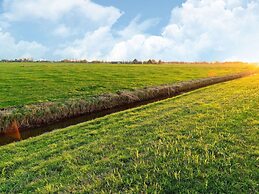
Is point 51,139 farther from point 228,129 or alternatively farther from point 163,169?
point 228,129

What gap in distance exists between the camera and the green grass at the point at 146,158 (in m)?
7.81

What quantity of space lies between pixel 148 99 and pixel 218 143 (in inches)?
767

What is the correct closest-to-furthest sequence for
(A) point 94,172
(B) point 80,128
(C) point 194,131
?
(A) point 94,172 → (C) point 194,131 → (B) point 80,128

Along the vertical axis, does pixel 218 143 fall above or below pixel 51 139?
above

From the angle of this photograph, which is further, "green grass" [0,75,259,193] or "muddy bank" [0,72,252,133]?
"muddy bank" [0,72,252,133]

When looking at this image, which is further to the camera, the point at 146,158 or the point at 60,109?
the point at 60,109

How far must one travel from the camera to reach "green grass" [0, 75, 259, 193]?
7.81 meters

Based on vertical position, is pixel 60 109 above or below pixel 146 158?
below

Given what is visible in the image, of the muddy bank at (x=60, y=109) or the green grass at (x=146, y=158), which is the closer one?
the green grass at (x=146, y=158)

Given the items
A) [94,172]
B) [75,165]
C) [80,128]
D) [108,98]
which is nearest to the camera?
[94,172]

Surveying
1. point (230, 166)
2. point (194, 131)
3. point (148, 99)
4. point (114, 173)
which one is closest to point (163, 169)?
point (114, 173)

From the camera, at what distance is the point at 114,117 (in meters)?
18.1

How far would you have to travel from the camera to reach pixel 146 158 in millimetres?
9484

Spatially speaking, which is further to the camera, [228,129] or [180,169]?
[228,129]
